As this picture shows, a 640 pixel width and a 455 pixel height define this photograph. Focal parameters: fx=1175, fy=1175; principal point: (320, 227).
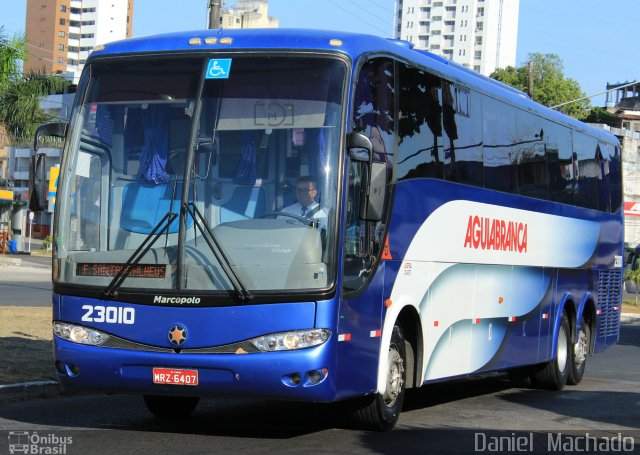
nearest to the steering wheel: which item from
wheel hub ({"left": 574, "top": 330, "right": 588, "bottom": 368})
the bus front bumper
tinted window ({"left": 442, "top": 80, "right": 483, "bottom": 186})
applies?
the bus front bumper

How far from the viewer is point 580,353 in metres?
17.1

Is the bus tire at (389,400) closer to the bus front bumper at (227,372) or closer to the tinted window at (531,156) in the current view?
the bus front bumper at (227,372)


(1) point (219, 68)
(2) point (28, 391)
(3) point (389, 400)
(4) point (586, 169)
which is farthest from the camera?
(4) point (586, 169)

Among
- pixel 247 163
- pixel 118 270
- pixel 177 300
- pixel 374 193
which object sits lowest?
pixel 177 300

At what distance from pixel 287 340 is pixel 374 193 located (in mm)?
1366

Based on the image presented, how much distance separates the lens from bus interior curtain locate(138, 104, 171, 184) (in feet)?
31.7

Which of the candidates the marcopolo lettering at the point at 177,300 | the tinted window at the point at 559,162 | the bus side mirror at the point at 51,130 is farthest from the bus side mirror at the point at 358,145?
the tinted window at the point at 559,162

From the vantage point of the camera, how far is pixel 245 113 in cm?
955

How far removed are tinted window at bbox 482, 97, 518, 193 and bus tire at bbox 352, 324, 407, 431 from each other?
309cm

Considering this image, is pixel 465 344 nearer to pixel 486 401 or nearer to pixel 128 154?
pixel 486 401

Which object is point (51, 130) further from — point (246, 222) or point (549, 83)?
point (549, 83)

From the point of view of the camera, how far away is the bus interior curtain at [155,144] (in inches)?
380

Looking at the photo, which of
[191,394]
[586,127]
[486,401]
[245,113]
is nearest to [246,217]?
[245,113]

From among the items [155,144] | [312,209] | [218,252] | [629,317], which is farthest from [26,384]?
[629,317]
